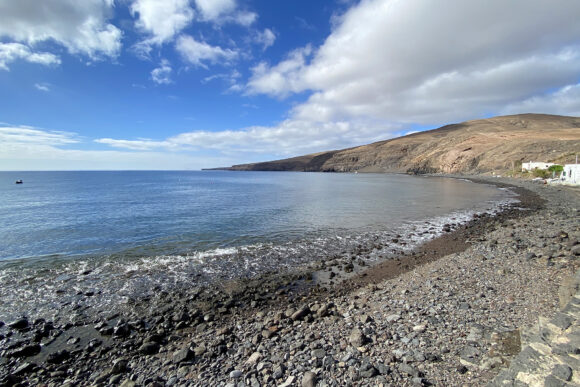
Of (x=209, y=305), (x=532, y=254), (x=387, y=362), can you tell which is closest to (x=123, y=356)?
(x=209, y=305)

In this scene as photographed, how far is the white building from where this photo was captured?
48100 mm

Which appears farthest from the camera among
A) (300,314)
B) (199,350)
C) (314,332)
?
(300,314)

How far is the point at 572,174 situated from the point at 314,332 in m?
67.4

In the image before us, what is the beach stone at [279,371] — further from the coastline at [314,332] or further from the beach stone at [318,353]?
the beach stone at [318,353]

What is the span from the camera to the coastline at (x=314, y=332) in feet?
19.6

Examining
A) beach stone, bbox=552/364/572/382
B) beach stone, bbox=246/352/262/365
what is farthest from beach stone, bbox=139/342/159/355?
beach stone, bbox=552/364/572/382

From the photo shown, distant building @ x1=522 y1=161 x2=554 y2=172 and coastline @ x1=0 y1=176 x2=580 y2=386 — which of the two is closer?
coastline @ x1=0 y1=176 x2=580 y2=386

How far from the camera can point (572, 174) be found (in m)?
49.7

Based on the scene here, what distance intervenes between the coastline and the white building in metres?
Result: 52.6

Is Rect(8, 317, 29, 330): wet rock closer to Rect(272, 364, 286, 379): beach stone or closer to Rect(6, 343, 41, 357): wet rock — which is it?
Rect(6, 343, 41, 357): wet rock

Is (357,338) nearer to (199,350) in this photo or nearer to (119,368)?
(199,350)

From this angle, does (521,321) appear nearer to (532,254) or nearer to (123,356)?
(532,254)

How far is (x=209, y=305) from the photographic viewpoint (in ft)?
33.4

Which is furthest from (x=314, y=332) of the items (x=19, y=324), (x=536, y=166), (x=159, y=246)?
(x=536, y=166)
